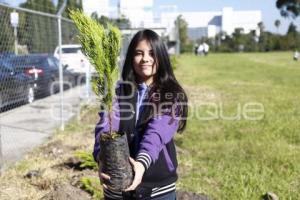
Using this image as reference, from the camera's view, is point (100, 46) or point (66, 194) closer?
point (100, 46)

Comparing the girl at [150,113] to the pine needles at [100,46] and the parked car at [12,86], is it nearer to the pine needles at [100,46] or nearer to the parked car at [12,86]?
the pine needles at [100,46]

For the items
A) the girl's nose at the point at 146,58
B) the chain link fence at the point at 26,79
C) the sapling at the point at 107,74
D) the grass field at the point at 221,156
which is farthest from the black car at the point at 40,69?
the sapling at the point at 107,74

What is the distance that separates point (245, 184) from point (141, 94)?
322cm

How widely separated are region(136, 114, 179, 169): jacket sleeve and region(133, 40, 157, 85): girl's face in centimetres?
29

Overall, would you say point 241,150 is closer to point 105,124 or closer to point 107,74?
point 105,124

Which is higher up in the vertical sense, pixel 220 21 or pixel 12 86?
pixel 220 21

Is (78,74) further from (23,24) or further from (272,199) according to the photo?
(272,199)

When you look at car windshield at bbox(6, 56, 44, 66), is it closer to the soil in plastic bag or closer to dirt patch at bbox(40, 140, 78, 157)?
dirt patch at bbox(40, 140, 78, 157)

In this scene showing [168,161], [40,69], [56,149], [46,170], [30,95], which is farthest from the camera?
[40,69]

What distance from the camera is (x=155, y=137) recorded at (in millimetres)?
2430

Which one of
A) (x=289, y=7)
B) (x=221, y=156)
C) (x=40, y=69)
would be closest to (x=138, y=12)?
(x=40, y=69)

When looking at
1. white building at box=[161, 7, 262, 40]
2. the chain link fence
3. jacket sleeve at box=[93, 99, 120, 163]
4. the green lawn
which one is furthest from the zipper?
white building at box=[161, 7, 262, 40]

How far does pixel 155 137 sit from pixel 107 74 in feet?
1.50

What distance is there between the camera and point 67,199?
177 inches
